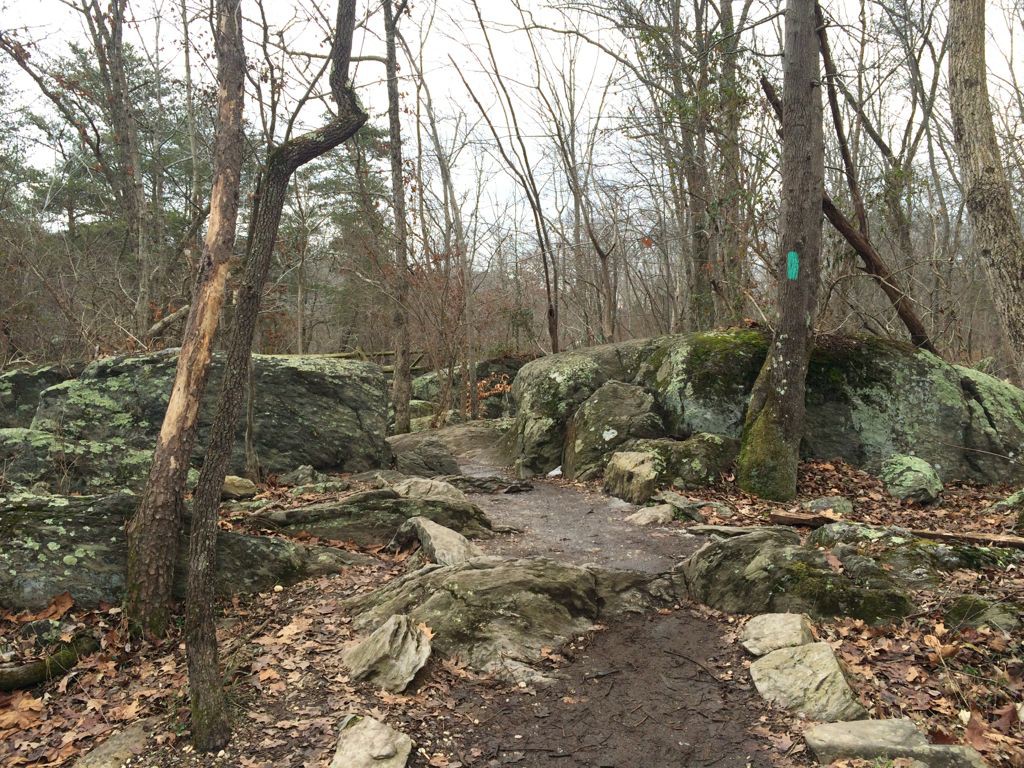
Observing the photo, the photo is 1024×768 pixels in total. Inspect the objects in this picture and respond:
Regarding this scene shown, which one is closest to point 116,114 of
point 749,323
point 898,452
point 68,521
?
point 68,521

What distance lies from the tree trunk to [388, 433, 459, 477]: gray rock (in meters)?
3.32

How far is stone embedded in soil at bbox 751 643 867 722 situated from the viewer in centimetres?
335

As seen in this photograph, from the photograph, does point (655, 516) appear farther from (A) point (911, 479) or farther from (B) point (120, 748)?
(B) point (120, 748)

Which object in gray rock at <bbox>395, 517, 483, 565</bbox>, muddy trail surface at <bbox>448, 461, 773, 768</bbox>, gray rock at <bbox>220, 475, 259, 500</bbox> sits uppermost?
gray rock at <bbox>220, 475, 259, 500</bbox>

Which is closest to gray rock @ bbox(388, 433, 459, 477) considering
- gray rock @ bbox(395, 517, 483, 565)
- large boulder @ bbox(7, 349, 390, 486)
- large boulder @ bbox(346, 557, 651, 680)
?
large boulder @ bbox(7, 349, 390, 486)

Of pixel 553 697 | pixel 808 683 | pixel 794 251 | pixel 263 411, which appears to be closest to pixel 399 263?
pixel 263 411

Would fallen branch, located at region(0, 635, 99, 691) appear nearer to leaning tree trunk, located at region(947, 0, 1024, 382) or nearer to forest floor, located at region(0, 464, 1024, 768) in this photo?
forest floor, located at region(0, 464, 1024, 768)

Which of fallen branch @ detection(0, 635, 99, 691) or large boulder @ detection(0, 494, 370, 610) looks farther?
large boulder @ detection(0, 494, 370, 610)

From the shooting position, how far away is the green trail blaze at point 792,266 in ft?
25.3

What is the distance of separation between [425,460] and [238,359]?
6302 mm

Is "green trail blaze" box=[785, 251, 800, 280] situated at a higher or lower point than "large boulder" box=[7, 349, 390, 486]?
higher

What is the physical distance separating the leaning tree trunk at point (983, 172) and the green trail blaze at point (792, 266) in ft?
6.65

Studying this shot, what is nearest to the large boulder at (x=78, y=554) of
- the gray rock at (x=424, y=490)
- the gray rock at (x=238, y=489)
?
the gray rock at (x=238, y=489)

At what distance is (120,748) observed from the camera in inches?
127
